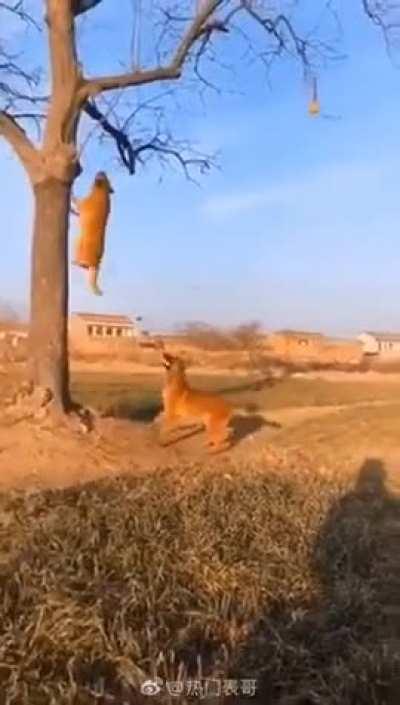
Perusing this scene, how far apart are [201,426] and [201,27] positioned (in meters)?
5.58

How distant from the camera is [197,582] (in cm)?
621

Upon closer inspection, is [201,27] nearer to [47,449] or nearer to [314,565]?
[47,449]

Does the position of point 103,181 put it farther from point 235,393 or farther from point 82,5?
point 235,393

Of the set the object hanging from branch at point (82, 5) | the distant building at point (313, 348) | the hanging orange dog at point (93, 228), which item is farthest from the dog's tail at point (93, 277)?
the distant building at point (313, 348)

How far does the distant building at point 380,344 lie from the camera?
2512 inches

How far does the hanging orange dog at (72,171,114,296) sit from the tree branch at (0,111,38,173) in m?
0.93

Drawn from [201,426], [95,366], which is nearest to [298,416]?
[201,426]

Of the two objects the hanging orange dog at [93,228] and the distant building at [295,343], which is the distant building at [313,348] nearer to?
the distant building at [295,343]

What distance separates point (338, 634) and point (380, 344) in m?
68.2

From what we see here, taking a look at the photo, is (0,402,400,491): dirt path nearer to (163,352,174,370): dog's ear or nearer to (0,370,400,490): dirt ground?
(0,370,400,490): dirt ground

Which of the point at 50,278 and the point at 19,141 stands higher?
the point at 19,141

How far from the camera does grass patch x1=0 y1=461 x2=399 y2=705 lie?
500 centimetres

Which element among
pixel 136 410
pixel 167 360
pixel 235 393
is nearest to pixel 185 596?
pixel 167 360

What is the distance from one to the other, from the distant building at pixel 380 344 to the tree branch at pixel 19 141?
48795 mm
